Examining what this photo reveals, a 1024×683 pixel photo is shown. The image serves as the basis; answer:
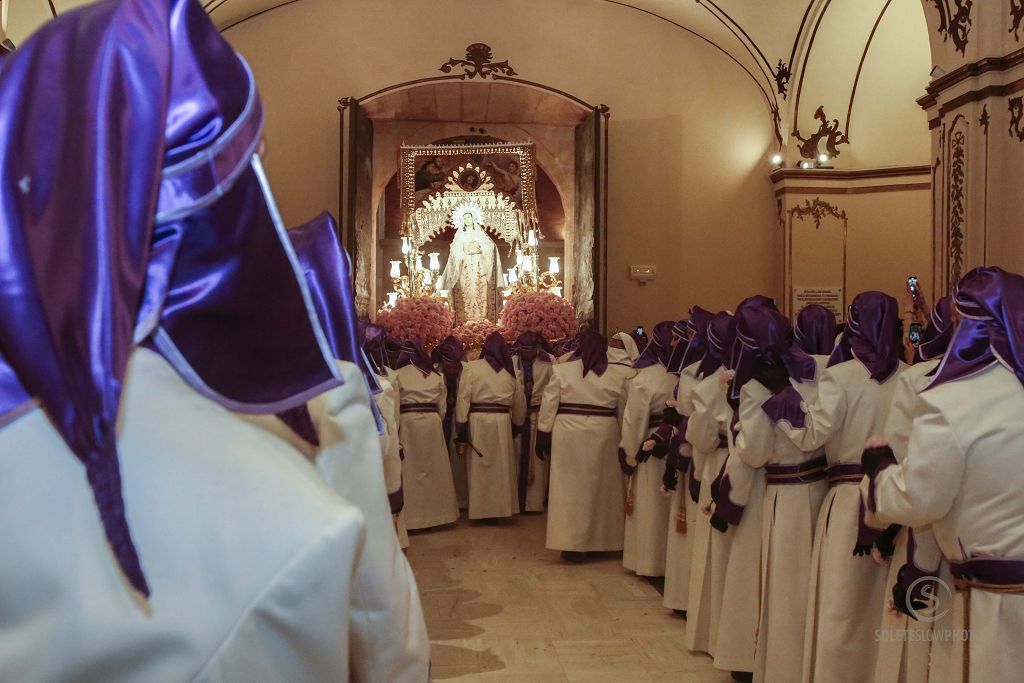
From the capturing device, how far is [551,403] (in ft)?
25.9

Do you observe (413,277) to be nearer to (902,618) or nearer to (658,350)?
(658,350)

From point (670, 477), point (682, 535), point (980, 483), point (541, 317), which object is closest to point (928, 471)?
point (980, 483)

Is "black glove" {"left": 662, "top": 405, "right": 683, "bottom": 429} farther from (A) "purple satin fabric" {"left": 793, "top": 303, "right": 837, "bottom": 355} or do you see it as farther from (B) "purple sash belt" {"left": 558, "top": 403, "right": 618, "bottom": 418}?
(A) "purple satin fabric" {"left": 793, "top": 303, "right": 837, "bottom": 355}

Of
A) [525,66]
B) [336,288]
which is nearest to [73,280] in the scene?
[336,288]

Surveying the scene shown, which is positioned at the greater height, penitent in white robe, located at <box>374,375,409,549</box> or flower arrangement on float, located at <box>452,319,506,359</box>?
flower arrangement on float, located at <box>452,319,506,359</box>

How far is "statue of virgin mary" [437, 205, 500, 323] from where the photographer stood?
40.6 feet

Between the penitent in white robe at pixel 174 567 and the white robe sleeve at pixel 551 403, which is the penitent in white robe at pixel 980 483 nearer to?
the penitent in white robe at pixel 174 567

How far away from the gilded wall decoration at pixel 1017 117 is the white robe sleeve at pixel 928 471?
455cm

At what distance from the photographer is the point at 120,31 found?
95 cm

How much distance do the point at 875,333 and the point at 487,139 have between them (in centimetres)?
896

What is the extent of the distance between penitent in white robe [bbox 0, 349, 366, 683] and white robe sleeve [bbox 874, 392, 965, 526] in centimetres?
255

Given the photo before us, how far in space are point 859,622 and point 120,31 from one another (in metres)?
4.04

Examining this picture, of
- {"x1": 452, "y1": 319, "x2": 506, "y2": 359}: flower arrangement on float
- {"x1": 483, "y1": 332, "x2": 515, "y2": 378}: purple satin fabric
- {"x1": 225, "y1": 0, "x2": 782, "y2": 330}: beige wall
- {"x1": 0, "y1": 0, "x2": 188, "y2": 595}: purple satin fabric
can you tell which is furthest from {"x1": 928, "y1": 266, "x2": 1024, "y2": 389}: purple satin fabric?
{"x1": 225, "y1": 0, "x2": 782, "y2": 330}: beige wall

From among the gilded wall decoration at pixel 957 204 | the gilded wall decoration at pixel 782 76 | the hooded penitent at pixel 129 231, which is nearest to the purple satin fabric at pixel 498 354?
the gilded wall decoration at pixel 957 204
